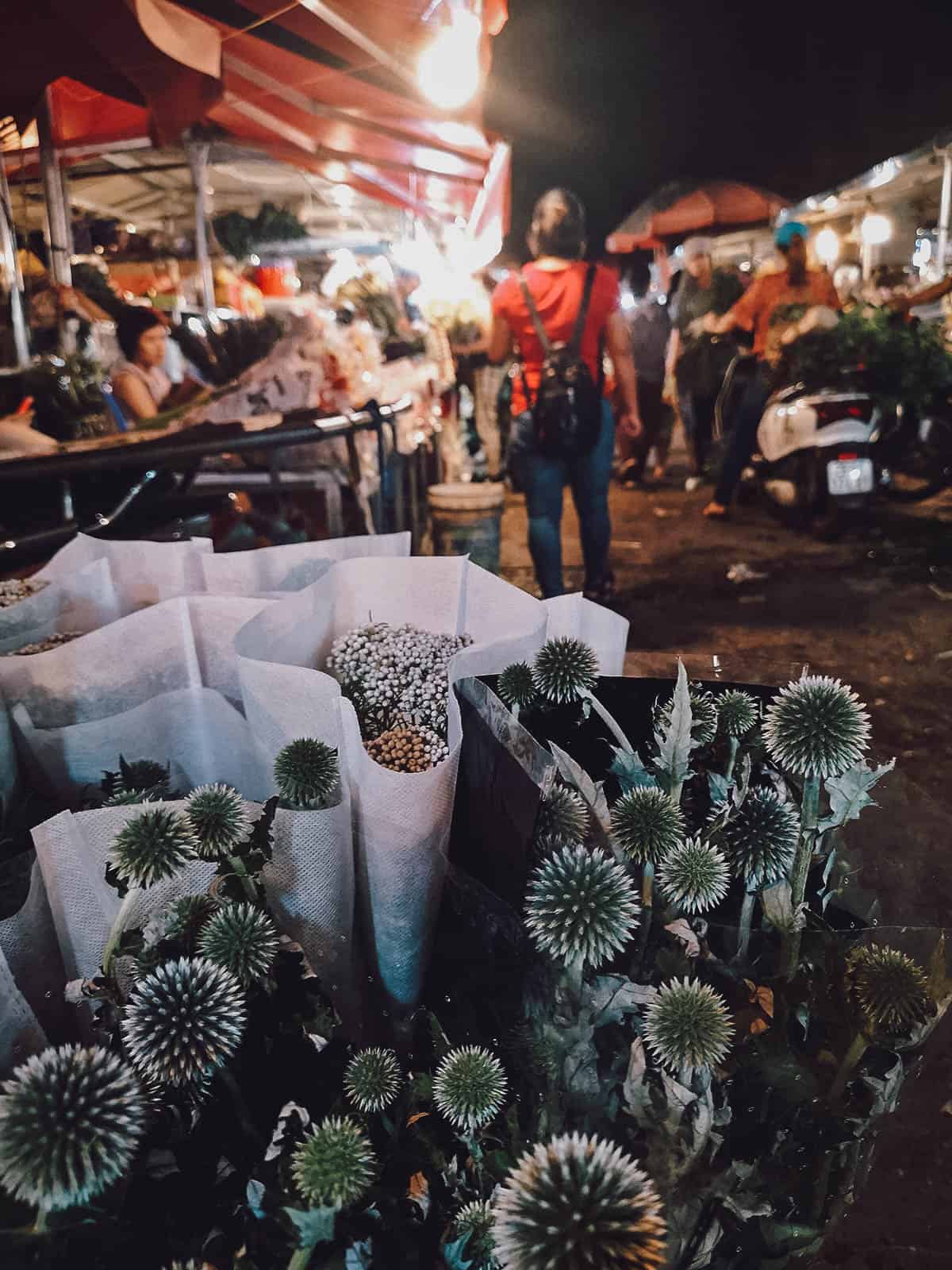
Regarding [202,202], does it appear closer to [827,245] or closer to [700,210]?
[700,210]

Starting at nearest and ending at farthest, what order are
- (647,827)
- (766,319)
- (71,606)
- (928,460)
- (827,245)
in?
(647,827) → (71,606) → (766,319) → (928,460) → (827,245)

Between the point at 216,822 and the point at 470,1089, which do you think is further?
the point at 216,822

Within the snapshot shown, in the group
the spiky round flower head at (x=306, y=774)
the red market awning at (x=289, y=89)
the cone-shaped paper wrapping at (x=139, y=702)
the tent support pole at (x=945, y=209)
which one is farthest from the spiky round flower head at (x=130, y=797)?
the tent support pole at (x=945, y=209)

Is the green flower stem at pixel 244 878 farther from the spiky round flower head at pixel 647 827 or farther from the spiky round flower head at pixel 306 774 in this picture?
the spiky round flower head at pixel 647 827

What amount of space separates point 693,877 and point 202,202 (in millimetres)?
10675

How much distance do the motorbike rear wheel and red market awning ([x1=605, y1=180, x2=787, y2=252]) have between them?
6892 mm

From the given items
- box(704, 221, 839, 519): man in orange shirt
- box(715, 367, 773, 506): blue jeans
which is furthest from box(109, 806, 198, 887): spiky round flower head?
box(715, 367, 773, 506): blue jeans

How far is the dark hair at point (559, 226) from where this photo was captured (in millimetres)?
4938

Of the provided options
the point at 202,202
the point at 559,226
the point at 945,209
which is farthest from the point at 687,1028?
the point at 945,209

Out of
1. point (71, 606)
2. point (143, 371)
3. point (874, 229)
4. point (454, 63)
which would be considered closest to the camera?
point (71, 606)

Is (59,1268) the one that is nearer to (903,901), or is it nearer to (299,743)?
(299,743)

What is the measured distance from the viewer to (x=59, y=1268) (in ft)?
2.55

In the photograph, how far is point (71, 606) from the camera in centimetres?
171

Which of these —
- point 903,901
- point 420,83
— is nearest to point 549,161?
point 420,83
